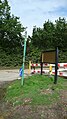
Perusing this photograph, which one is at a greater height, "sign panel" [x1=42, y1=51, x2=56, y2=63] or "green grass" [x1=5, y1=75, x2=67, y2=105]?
"sign panel" [x1=42, y1=51, x2=56, y2=63]

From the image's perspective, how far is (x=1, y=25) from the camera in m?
38.3

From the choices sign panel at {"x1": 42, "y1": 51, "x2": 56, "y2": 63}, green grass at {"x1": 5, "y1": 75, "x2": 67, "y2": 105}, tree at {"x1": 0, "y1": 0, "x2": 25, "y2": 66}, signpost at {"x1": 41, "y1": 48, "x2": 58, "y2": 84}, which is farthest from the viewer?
tree at {"x1": 0, "y1": 0, "x2": 25, "y2": 66}

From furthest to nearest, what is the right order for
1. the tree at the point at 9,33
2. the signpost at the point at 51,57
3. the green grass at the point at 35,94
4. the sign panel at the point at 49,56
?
the tree at the point at 9,33
the sign panel at the point at 49,56
the signpost at the point at 51,57
the green grass at the point at 35,94

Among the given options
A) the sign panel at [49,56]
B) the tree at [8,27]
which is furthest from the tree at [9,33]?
the sign panel at [49,56]

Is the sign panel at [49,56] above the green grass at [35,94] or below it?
above

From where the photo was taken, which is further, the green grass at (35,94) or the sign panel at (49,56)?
the sign panel at (49,56)

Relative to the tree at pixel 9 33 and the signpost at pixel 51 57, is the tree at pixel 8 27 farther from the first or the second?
the signpost at pixel 51 57

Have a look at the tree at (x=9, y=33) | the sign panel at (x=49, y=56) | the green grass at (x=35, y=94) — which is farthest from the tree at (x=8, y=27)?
the green grass at (x=35, y=94)

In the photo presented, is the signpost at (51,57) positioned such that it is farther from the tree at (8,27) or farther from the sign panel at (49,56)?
the tree at (8,27)

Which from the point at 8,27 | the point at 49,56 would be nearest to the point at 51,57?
the point at 49,56

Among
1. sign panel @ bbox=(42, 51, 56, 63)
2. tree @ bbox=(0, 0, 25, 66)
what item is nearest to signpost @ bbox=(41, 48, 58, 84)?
sign panel @ bbox=(42, 51, 56, 63)

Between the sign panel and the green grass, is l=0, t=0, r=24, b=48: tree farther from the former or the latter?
the green grass

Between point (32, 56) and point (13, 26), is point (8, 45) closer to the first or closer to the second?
point (13, 26)

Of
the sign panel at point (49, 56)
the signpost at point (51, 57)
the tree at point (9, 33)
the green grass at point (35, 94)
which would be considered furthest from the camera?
the tree at point (9, 33)
